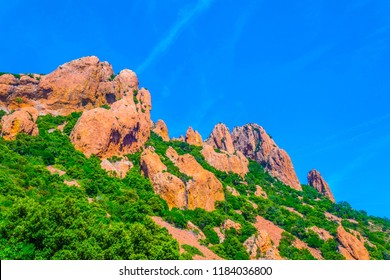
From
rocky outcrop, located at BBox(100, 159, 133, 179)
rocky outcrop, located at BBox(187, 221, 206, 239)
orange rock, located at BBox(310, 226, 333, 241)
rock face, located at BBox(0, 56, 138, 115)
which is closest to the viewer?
rocky outcrop, located at BBox(187, 221, 206, 239)

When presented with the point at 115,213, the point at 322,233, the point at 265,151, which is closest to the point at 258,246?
the point at 115,213

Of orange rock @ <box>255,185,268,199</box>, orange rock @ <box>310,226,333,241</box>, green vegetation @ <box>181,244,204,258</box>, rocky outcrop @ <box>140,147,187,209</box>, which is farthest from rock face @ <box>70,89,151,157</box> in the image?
orange rock @ <box>310,226,333,241</box>

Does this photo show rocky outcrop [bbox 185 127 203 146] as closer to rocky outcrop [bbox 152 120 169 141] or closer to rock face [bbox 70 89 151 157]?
rocky outcrop [bbox 152 120 169 141]

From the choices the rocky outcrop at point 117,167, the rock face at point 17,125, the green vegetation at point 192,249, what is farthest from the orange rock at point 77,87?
the green vegetation at point 192,249

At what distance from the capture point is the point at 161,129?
108 metres

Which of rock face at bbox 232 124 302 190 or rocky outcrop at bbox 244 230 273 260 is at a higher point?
rock face at bbox 232 124 302 190

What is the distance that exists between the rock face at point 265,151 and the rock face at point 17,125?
77.0 m

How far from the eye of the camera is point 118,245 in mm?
26594

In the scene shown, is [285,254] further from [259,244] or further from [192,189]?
[192,189]

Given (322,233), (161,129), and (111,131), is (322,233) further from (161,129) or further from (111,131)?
(161,129)

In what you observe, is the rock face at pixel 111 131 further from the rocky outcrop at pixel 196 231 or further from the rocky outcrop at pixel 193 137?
the rocky outcrop at pixel 193 137

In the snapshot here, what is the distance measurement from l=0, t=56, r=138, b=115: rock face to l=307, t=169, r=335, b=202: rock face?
74.2 meters

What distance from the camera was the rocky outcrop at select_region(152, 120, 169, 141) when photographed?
106 m
